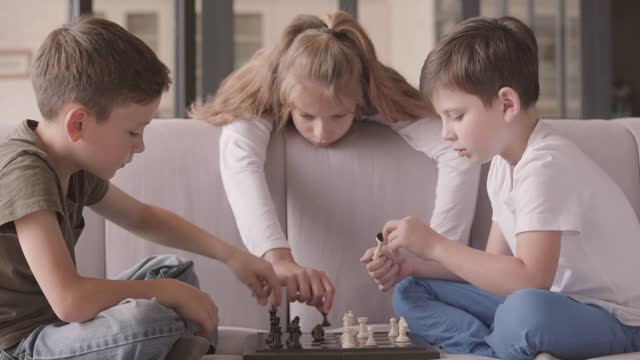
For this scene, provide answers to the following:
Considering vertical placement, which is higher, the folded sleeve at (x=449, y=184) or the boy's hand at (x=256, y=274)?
the folded sleeve at (x=449, y=184)

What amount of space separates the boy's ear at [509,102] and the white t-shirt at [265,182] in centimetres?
34

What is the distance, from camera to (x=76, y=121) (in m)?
1.58

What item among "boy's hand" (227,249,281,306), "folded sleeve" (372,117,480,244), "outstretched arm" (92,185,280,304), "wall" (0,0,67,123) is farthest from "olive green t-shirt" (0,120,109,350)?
"wall" (0,0,67,123)

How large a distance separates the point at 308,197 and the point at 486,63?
580 mm

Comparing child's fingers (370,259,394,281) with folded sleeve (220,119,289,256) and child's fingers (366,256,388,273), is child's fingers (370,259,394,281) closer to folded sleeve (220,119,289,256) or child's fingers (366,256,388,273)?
child's fingers (366,256,388,273)

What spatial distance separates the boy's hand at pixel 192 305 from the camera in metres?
1.52

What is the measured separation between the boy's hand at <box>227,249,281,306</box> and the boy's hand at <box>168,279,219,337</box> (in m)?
0.24

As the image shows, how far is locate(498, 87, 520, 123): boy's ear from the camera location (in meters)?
1.79

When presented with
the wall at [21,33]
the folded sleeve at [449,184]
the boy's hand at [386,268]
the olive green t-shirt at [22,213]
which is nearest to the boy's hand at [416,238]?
the boy's hand at [386,268]

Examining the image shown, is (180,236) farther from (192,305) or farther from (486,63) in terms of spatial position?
A: (486,63)

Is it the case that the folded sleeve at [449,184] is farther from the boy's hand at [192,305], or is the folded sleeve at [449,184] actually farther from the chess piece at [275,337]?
the boy's hand at [192,305]

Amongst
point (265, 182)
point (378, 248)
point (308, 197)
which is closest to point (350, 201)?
point (308, 197)

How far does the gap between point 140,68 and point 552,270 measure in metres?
0.82

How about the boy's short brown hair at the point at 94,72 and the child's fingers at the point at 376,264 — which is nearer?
the boy's short brown hair at the point at 94,72
